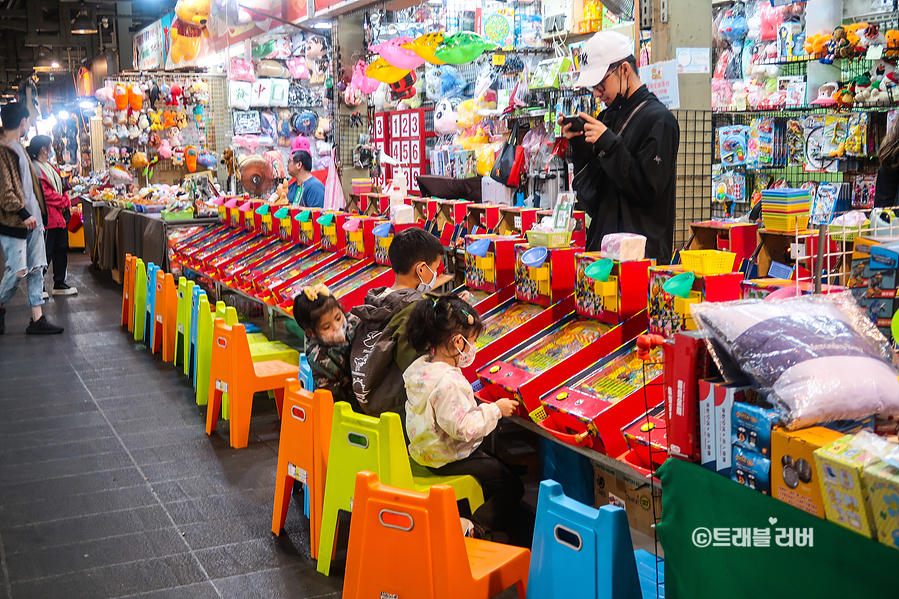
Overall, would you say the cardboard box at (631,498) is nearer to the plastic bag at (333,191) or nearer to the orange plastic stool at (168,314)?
the orange plastic stool at (168,314)

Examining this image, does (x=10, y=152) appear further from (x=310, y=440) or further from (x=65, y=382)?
(x=310, y=440)

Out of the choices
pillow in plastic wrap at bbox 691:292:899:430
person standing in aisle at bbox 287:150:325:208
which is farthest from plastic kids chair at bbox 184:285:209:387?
pillow in plastic wrap at bbox 691:292:899:430

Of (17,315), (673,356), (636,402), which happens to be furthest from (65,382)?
(673,356)

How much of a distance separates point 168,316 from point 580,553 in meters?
5.12

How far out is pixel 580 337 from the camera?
3.04 metres

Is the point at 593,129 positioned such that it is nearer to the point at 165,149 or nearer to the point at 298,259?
the point at 298,259

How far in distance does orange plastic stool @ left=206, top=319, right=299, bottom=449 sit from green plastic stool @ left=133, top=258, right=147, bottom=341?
9.24 feet

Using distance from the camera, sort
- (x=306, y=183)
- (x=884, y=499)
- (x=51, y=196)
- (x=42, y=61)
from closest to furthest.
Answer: (x=884, y=499) → (x=306, y=183) → (x=51, y=196) → (x=42, y=61)

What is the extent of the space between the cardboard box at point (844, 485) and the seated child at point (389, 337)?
5.99 feet

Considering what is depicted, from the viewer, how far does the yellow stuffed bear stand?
33.2 feet

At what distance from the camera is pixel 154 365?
6656 millimetres

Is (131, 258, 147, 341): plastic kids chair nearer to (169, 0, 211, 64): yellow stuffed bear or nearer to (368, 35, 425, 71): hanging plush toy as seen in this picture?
(368, 35, 425, 71): hanging plush toy

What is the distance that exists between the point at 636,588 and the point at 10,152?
7.09 meters

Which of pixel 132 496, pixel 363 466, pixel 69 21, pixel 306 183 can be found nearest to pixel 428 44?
pixel 306 183
